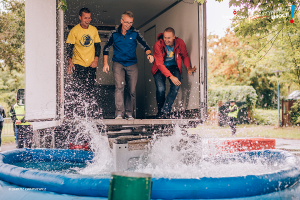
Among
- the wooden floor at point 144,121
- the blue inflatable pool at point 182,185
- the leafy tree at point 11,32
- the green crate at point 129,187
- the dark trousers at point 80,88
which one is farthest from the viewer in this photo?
the leafy tree at point 11,32

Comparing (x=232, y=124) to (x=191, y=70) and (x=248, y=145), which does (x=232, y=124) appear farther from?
(x=191, y=70)

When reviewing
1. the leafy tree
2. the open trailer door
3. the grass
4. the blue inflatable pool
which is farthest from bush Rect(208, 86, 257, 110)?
the blue inflatable pool

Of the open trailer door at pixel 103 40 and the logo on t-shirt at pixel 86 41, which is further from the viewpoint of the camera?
the logo on t-shirt at pixel 86 41

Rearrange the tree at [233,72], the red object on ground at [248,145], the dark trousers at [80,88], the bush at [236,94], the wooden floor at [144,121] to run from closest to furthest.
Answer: the wooden floor at [144,121]
the dark trousers at [80,88]
the red object on ground at [248,145]
the bush at [236,94]
the tree at [233,72]

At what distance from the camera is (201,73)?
5219mm

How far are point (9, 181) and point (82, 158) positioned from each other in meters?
1.91

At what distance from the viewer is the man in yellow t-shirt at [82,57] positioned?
5.38 meters

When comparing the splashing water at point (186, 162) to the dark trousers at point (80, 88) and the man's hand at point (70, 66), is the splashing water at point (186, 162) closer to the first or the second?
the dark trousers at point (80, 88)

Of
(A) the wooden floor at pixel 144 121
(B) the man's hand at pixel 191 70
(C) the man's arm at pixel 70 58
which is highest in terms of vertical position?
(C) the man's arm at pixel 70 58

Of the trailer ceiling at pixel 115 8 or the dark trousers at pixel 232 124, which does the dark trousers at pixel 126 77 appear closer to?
the trailer ceiling at pixel 115 8

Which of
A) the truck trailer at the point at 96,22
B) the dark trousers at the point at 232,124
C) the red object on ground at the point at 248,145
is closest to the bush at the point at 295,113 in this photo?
the dark trousers at the point at 232,124

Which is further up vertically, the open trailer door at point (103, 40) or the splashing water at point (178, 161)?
the open trailer door at point (103, 40)

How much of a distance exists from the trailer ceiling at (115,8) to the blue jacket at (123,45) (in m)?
1.36

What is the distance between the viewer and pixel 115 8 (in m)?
7.23
